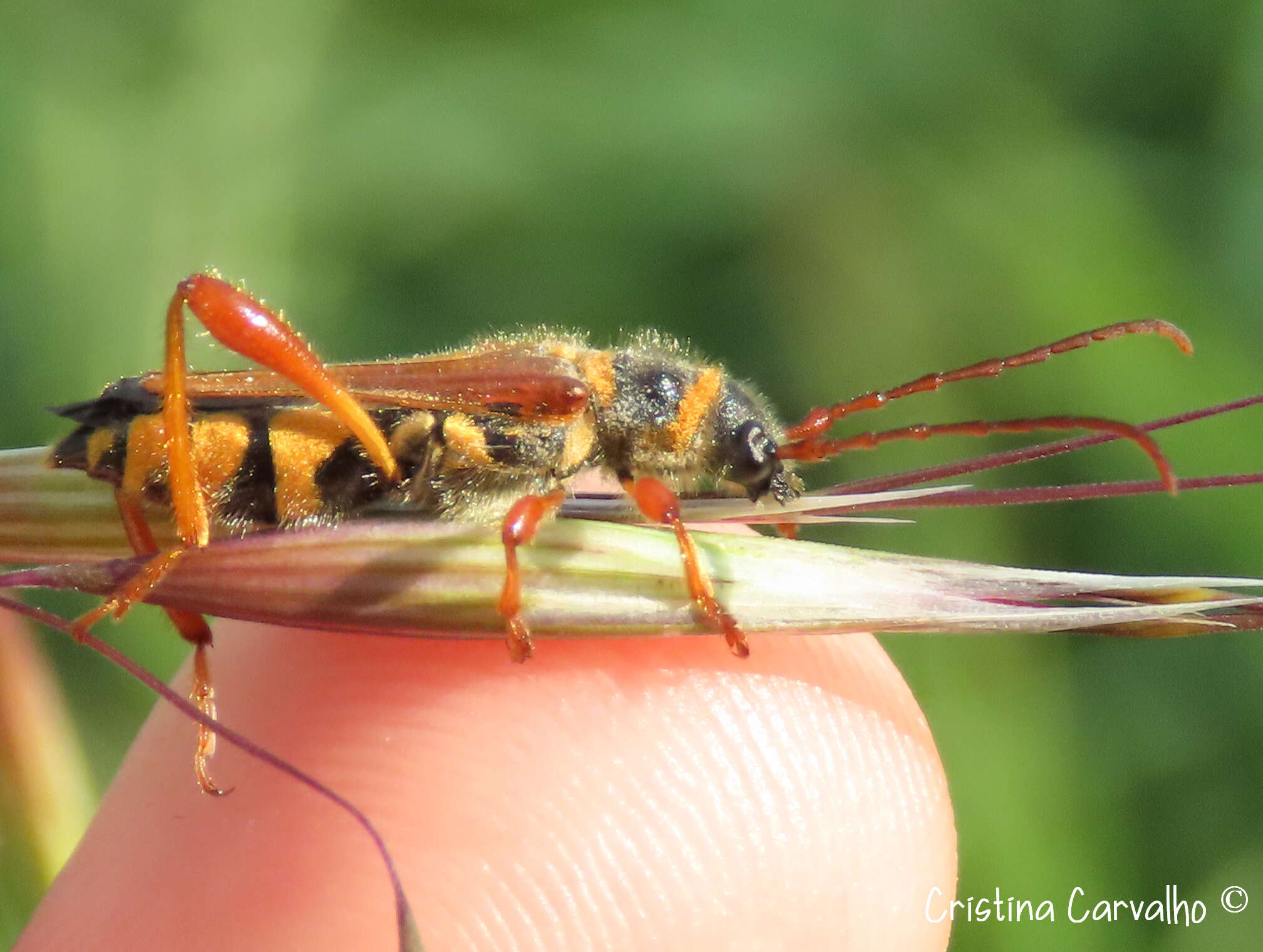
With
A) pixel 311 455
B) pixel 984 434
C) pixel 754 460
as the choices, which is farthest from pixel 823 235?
pixel 311 455

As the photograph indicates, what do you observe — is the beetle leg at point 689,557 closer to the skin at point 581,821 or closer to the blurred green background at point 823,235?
the skin at point 581,821

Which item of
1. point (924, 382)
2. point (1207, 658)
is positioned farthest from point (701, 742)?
point (1207, 658)

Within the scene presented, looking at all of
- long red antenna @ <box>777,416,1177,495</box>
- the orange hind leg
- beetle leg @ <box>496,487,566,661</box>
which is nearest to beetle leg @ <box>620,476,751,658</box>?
beetle leg @ <box>496,487,566,661</box>

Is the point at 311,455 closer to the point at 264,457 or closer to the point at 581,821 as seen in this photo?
the point at 264,457

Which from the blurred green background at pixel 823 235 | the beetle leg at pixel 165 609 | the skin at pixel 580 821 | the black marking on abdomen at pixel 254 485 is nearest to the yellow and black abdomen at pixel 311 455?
the black marking on abdomen at pixel 254 485

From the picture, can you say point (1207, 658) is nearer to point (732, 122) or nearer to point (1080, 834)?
point (1080, 834)
